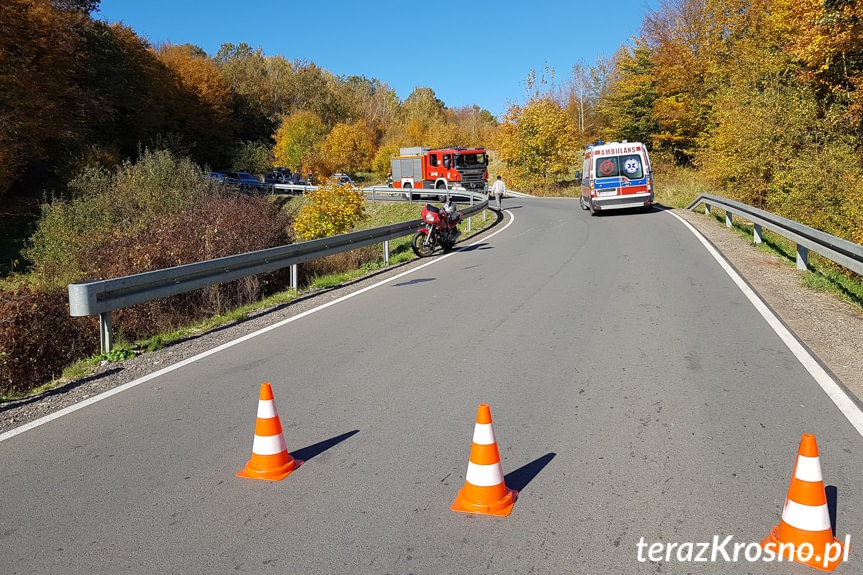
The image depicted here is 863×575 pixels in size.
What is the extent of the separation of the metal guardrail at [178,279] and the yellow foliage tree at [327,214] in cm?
569

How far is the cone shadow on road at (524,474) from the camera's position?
3.95 metres

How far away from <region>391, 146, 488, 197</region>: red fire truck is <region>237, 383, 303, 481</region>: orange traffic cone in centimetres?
3427

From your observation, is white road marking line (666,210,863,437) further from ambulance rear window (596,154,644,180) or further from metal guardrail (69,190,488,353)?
ambulance rear window (596,154,644,180)

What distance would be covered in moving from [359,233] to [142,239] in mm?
4161

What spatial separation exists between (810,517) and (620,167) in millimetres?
21457

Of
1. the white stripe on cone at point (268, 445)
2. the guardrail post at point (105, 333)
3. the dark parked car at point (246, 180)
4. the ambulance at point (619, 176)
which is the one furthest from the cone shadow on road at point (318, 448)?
the dark parked car at point (246, 180)

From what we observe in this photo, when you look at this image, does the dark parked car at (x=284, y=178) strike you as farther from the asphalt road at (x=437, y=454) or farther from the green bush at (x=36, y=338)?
the asphalt road at (x=437, y=454)

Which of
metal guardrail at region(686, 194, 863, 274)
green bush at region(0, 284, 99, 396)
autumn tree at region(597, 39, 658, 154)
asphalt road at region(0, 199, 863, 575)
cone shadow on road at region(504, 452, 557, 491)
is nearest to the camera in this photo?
asphalt road at region(0, 199, 863, 575)

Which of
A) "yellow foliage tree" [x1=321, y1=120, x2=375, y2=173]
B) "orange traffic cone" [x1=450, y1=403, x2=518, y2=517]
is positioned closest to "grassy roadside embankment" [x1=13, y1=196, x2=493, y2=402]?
"orange traffic cone" [x1=450, y1=403, x2=518, y2=517]

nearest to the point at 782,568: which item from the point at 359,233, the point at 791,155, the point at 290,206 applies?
the point at 359,233

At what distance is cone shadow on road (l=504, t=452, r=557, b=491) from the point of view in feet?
13.0

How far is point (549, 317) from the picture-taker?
28.1 feet

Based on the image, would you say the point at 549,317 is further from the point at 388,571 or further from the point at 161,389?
the point at 388,571

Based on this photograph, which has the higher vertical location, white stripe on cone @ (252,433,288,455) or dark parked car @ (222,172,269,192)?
dark parked car @ (222,172,269,192)
